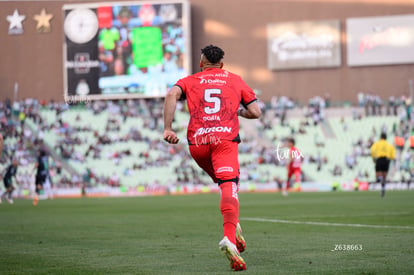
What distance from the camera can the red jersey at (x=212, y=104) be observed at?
783 cm

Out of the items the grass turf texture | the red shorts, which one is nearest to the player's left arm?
the red shorts

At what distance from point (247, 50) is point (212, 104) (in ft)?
143

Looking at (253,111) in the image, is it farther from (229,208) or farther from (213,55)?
(229,208)

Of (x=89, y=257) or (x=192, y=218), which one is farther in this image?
(x=192, y=218)

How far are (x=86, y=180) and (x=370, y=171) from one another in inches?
615

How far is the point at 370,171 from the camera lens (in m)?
41.3

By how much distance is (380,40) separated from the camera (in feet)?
161

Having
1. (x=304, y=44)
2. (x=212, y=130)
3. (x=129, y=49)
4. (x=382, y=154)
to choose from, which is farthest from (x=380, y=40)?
(x=212, y=130)

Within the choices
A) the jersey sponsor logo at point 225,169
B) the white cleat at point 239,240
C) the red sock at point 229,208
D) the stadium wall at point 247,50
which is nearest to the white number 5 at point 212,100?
the jersey sponsor logo at point 225,169

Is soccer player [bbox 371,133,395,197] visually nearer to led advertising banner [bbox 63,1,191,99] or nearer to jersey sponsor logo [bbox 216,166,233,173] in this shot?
jersey sponsor logo [bbox 216,166,233,173]

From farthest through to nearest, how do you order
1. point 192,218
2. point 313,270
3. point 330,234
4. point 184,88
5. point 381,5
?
1. point 381,5
2. point 192,218
3. point 330,234
4. point 184,88
5. point 313,270

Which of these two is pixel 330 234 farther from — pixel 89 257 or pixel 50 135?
pixel 50 135

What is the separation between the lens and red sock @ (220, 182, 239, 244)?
7.39 meters

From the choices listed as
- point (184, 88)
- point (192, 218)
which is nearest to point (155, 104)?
point (192, 218)
